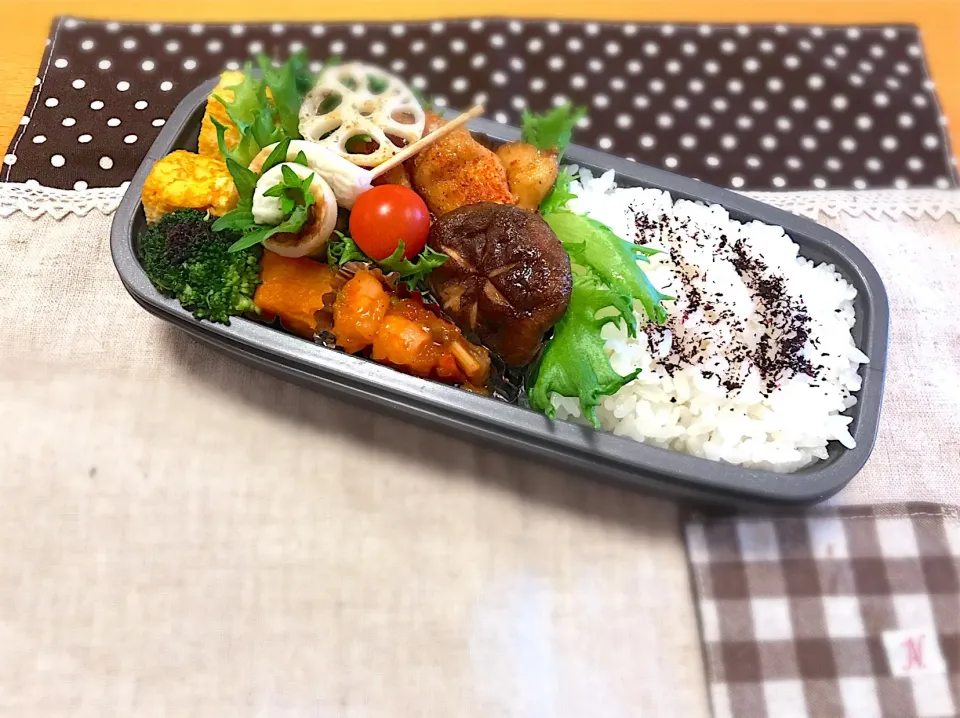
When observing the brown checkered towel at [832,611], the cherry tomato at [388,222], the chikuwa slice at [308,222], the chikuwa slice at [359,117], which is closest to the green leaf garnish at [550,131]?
the chikuwa slice at [359,117]

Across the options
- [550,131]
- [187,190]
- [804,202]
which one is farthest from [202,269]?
[804,202]

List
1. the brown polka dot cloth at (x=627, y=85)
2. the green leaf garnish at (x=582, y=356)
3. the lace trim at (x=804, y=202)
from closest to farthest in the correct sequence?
the green leaf garnish at (x=582, y=356)
the lace trim at (x=804, y=202)
the brown polka dot cloth at (x=627, y=85)

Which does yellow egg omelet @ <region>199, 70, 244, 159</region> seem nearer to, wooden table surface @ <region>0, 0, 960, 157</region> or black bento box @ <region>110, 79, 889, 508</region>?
black bento box @ <region>110, 79, 889, 508</region>

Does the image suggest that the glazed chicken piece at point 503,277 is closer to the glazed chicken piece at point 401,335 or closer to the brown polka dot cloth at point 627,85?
the glazed chicken piece at point 401,335

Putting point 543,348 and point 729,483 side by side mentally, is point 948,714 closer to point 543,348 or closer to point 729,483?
point 729,483

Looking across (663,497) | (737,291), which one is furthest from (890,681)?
(737,291)

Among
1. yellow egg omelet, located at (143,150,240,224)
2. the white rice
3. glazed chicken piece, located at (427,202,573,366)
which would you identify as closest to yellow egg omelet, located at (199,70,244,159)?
yellow egg omelet, located at (143,150,240,224)
